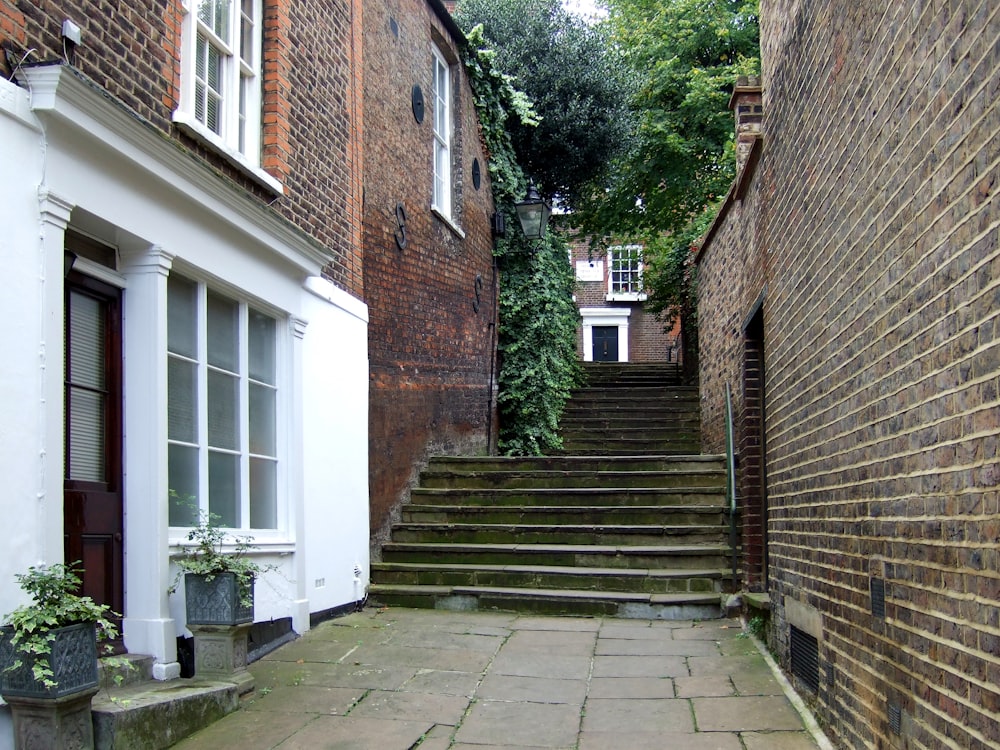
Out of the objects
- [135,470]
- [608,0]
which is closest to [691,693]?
[135,470]

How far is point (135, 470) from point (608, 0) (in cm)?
1785

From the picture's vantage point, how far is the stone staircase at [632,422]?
41.3 ft

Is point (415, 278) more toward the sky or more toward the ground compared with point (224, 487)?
more toward the sky

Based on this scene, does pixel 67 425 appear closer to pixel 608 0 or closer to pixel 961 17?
pixel 961 17

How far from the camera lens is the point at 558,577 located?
8.08 metres

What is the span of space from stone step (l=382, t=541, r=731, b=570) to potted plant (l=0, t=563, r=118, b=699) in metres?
4.81

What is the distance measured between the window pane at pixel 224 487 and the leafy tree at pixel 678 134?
10.7 meters

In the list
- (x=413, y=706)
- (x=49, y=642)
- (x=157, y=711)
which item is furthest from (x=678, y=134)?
(x=49, y=642)

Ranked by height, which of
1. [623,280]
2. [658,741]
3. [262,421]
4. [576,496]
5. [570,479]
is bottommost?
[658,741]

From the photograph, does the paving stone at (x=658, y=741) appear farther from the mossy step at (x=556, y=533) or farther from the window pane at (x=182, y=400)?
the mossy step at (x=556, y=533)

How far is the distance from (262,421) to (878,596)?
14.6 feet

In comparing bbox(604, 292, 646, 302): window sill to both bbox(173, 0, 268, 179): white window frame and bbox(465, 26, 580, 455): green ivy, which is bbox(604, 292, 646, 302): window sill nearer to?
bbox(465, 26, 580, 455): green ivy

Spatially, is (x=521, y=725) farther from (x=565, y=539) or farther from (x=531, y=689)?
(x=565, y=539)

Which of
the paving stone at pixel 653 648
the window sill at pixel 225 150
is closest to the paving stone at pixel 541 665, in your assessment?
the paving stone at pixel 653 648
